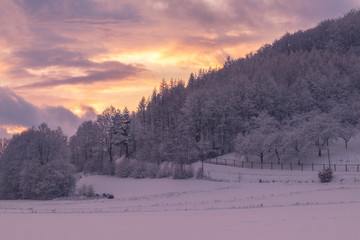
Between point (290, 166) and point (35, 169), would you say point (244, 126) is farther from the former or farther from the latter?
point (35, 169)

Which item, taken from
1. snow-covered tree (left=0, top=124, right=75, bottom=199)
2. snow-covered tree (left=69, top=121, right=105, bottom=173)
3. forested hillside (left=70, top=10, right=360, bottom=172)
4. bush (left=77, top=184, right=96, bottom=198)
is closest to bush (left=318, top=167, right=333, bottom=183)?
forested hillside (left=70, top=10, right=360, bottom=172)

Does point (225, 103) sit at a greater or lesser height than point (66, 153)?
greater

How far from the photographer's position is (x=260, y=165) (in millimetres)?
66250

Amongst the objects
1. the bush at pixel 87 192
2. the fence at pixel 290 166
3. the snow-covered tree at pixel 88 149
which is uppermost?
the snow-covered tree at pixel 88 149

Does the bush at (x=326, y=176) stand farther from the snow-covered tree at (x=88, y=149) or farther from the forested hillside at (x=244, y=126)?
the snow-covered tree at (x=88, y=149)

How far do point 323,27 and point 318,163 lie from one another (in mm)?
154287

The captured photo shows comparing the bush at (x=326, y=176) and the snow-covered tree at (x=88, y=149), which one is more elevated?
the snow-covered tree at (x=88, y=149)

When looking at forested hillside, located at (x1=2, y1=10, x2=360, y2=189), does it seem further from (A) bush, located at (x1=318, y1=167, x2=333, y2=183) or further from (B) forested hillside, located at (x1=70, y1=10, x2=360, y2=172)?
(A) bush, located at (x1=318, y1=167, x2=333, y2=183)

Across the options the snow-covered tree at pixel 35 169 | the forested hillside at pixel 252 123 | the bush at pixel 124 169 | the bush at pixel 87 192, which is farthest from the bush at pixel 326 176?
the bush at pixel 124 169

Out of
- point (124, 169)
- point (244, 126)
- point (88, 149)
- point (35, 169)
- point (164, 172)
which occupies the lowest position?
point (164, 172)

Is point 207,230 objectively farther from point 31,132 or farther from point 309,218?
point 31,132

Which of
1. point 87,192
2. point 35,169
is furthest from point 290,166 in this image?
point 35,169

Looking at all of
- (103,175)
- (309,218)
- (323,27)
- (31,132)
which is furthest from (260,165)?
(323,27)

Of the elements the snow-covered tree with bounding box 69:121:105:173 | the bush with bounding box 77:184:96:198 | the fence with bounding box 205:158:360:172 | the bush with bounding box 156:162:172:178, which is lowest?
the bush with bounding box 77:184:96:198
